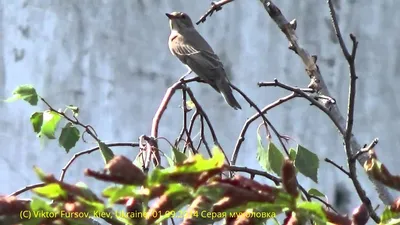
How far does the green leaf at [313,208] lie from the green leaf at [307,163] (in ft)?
2.56

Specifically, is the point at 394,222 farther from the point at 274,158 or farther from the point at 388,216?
the point at 274,158

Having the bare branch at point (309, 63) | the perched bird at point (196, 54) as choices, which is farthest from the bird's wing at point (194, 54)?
the bare branch at point (309, 63)

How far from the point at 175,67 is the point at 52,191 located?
3111 millimetres

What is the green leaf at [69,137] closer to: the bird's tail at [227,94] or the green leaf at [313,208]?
the green leaf at [313,208]

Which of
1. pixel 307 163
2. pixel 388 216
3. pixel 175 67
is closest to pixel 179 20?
pixel 175 67

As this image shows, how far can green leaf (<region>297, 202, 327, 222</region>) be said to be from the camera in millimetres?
850

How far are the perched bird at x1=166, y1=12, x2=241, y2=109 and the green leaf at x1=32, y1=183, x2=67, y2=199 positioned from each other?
2.23m

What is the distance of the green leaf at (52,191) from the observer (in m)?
0.81

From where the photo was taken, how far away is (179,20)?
3.79m

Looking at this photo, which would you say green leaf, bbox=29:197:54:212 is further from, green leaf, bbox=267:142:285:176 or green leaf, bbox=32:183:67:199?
green leaf, bbox=267:142:285:176

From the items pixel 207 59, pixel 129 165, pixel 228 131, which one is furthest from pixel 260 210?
pixel 228 131

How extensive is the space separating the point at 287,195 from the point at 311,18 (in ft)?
10.1

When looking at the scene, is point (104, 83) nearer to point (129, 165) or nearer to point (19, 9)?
point (19, 9)

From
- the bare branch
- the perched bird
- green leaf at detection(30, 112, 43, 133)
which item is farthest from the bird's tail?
green leaf at detection(30, 112, 43, 133)
